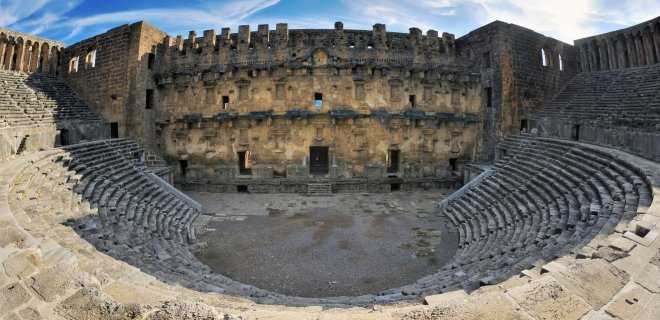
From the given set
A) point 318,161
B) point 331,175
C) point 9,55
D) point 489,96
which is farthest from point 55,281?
point 9,55

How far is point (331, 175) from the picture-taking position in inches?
728

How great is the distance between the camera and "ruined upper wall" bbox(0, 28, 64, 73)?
19.8 meters

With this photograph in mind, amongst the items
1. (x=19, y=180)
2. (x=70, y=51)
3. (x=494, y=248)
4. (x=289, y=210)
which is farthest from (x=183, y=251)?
(x=70, y=51)

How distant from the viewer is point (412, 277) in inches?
328

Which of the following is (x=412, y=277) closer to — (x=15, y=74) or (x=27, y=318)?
(x=27, y=318)

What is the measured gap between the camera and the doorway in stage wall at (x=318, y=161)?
20612 millimetres

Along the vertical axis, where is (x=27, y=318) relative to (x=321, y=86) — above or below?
below

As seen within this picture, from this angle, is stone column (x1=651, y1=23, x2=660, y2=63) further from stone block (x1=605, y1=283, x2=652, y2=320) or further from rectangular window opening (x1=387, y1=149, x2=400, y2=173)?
stone block (x1=605, y1=283, x2=652, y2=320)

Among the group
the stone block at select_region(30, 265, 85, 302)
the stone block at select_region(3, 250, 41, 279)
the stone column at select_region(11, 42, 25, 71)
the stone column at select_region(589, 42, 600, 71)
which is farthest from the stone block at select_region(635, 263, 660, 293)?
the stone column at select_region(11, 42, 25, 71)

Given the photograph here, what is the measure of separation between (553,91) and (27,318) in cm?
2404

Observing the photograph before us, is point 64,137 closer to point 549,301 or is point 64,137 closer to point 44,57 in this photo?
point 44,57

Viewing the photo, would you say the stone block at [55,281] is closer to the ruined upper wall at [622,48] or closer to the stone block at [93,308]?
the stone block at [93,308]

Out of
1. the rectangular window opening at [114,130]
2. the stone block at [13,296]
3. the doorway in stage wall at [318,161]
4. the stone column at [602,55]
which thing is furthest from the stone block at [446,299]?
the stone column at [602,55]

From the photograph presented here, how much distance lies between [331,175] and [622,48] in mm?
17634
